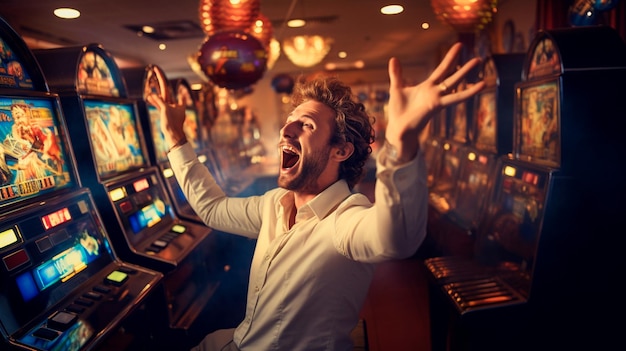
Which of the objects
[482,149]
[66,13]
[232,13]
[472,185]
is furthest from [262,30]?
[66,13]

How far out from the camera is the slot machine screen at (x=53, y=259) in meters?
1.52

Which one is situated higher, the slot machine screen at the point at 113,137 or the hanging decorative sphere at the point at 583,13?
the hanging decorative sphere at the point at 583,13

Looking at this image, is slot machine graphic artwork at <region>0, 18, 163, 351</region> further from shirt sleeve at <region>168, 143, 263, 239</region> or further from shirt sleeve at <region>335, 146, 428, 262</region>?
shirt sleeve at <region>335, 146, 428, 262</region>

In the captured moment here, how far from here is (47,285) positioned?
1.64 m

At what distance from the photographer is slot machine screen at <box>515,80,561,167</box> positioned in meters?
2.25

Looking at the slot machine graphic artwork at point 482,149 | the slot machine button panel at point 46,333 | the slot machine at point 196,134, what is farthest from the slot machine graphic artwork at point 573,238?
the slot machine at point 196,134

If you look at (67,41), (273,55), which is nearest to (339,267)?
(273,55)

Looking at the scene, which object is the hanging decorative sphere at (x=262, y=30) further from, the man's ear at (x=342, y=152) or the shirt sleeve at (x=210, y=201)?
the man's ear at (x=342, y=152)

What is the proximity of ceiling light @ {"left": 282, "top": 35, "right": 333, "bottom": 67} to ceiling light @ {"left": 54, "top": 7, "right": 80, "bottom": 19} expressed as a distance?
8.75ft

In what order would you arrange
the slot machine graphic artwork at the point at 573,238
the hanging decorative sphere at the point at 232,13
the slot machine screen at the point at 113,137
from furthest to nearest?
the hanging decorative sphere at the point at 232,13 → the slot machine screen at the point at 113,137 → the slot machine graphic artwork at the point at 573,238

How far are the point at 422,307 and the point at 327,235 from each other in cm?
241

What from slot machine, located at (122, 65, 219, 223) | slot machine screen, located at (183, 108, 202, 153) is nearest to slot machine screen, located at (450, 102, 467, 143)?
slot machine screen, located at (183, 108, 202, 153)

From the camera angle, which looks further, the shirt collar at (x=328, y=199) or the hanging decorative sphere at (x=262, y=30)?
the hanging decorative sphere at (x=262, y=30)

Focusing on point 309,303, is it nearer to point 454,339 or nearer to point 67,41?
point 454,339
